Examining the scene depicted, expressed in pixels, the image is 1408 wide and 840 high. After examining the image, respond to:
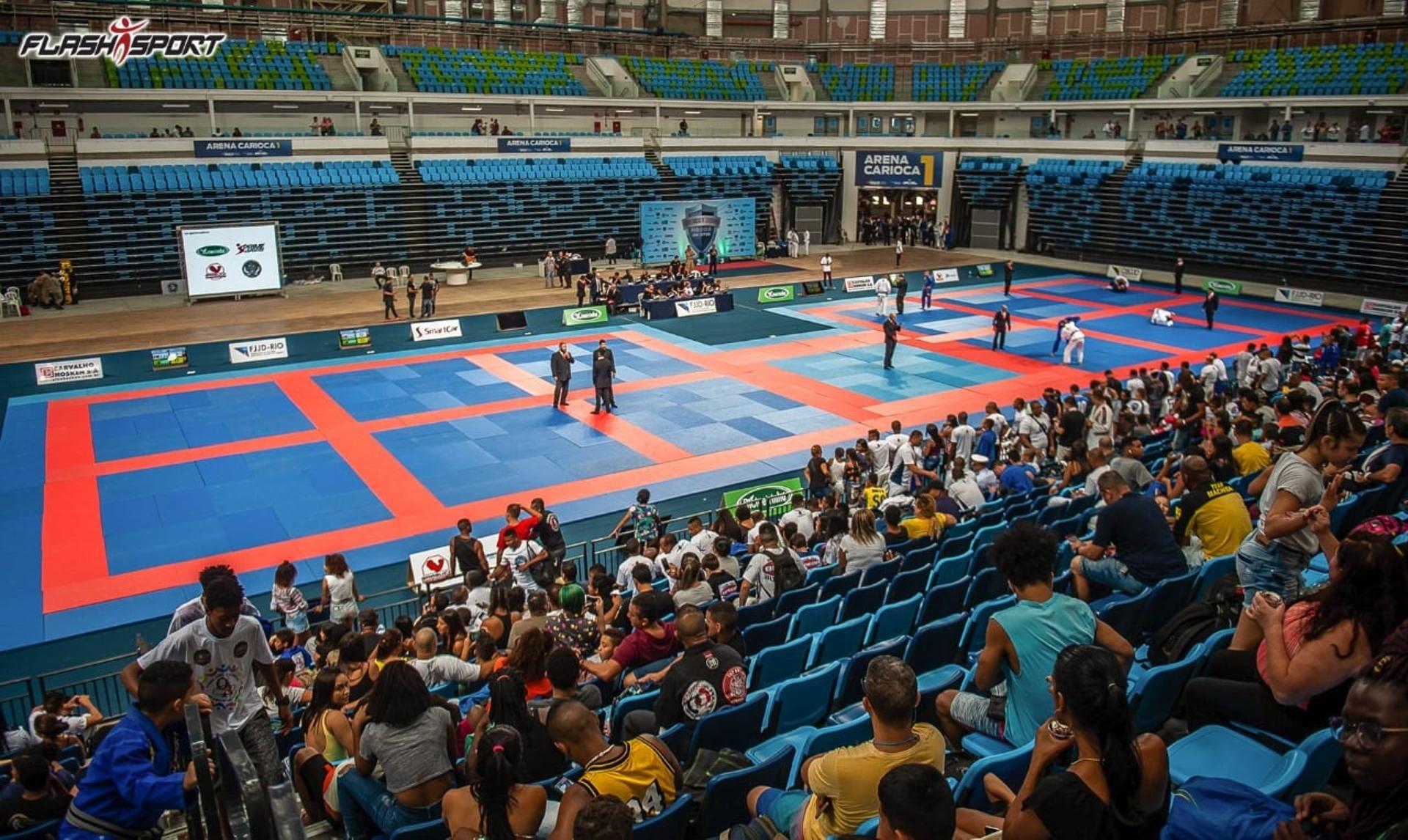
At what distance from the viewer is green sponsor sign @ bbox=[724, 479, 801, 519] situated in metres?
17.0

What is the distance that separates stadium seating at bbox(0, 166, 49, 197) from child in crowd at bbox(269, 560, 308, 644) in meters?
32.0

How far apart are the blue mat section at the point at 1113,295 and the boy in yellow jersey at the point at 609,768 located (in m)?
38.0

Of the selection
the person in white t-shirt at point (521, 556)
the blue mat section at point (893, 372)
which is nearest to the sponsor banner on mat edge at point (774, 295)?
the blue mat section at point (893, 372)

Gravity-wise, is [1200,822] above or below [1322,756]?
above

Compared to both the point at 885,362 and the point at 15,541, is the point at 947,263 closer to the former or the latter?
the point at 885,362

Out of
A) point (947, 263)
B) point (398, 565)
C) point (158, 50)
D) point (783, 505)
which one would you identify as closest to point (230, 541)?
point (398, 565)

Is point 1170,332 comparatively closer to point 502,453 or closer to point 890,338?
point 890,338

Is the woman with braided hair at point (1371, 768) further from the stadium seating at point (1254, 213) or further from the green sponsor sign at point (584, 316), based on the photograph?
the stadium seating at point (1254, 213)

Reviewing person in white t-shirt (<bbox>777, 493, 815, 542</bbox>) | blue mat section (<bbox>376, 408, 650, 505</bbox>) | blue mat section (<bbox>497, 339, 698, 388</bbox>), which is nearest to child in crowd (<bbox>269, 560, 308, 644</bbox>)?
blue mat section (<bbox>376, 408, 650, 505</bbox>)

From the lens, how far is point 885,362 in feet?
94.7

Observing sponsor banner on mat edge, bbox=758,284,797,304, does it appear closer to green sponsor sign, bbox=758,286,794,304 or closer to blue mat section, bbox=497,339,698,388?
green sponsor sign, bbox=758,286,794,304

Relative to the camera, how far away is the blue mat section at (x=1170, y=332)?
31.9 m

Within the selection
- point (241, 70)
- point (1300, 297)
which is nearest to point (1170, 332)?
point (1300, 297)

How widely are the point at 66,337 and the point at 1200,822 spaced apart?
35.0 m
